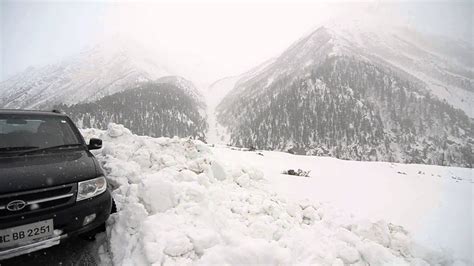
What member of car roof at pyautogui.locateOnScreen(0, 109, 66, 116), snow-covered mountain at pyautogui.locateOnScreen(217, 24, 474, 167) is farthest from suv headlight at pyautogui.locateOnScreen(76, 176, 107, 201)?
snow-covered mountain at pyautogui.locateOnScreen(217, 24, 474, 167)

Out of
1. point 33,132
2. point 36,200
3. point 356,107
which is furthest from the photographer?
point 356,107

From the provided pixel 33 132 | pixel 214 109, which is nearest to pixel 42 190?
pixel 33 132

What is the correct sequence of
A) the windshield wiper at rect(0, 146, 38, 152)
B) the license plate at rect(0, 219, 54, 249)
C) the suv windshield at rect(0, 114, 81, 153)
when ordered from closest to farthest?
the license plate at rect(0, 219, 54, 249) < the windshield wiper at rect(0, 146, 38, 152) < the suv windshield at rect(0, 114, 81, 153)

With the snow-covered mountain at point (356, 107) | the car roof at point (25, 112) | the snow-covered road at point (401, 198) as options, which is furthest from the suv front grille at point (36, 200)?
the snow-covered mountain at point (356, 107)

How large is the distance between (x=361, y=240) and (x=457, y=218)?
2.44m

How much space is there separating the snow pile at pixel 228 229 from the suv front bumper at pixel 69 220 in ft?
1.78

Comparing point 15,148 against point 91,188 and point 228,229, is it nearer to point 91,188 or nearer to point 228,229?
point 91,188

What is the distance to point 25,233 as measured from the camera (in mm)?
3154

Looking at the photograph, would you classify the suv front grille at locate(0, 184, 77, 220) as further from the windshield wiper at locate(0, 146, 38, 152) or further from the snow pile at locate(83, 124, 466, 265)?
the windshield wiper at locate(0, 146, 38, 152)

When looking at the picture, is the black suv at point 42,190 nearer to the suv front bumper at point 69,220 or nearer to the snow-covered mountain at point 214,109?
the suv front bumper at point 69,220

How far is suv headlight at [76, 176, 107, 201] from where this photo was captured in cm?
364

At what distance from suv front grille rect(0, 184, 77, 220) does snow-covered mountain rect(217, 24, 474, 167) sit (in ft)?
327

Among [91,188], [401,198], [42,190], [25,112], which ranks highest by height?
[25,112]

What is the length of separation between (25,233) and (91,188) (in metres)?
0.81
